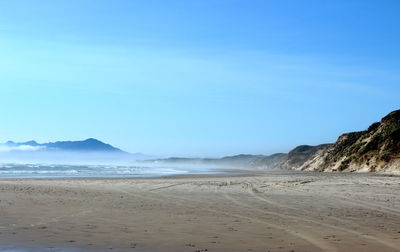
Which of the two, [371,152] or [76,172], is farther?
[371,152]

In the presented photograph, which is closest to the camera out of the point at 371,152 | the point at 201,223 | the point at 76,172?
the point at 201,223

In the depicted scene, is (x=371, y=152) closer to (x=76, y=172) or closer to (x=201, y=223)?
(x=76, y=172)

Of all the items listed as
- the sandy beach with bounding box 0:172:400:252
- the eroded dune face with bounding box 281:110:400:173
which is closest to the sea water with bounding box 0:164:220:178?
the eroded dune face with bounding box 281:110:400:173

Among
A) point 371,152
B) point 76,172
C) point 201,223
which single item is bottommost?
point 201,223

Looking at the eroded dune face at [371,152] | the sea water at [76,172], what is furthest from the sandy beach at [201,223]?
the eroded dune face at [371,152]

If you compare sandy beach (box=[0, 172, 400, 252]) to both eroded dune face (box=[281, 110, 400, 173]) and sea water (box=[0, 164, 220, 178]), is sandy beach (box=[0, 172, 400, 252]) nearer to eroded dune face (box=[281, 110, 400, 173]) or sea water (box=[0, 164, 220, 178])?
sea water (box=[0, 164, 220, 178])

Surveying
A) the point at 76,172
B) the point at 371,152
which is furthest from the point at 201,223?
the point at 371,152

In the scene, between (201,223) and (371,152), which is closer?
(201,223)

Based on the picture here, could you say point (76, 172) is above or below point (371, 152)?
below

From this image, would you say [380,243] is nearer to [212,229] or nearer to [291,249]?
[291,249]

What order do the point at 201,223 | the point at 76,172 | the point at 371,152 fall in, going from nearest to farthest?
the point at 201,223, the point at 76,172, the point at 371,152

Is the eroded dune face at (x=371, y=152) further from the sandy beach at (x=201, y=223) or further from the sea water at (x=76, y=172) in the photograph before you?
the sandy beach at (x=201, y=223)

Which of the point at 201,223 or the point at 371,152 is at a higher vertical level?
the point at 371,152

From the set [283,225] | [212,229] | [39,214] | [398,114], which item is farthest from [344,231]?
[398,114]
